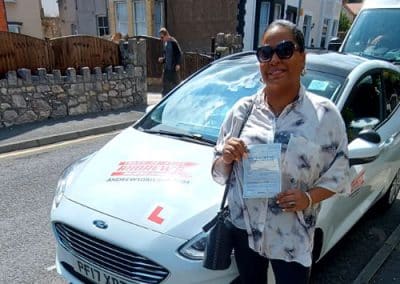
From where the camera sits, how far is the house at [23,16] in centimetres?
1622

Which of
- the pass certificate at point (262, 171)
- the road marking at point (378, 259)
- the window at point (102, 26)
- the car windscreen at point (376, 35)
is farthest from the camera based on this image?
the window at point (102, 26)

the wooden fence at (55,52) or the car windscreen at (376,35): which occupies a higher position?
the car windscreen at (376,35)

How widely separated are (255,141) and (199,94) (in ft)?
5.25

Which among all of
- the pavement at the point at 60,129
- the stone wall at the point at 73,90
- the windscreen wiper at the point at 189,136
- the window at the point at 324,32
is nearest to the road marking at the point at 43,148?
the pavement at the point at 60,129

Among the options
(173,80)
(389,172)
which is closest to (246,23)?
(173,80)

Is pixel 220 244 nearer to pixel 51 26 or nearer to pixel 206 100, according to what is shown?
pixel 206 100

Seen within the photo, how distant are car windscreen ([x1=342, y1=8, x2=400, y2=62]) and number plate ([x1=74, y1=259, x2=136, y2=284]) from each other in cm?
600

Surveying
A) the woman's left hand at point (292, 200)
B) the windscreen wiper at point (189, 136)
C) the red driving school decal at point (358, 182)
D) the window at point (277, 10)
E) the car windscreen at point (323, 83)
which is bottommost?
the red driving school decal at point (358, 182)

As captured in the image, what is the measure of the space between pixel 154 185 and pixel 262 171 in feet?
2.81

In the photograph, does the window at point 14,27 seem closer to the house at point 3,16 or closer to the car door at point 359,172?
the house at point 3,16

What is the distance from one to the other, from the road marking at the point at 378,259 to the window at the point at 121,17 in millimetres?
18050

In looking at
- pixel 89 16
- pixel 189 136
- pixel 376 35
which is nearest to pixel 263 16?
pixel 376 35

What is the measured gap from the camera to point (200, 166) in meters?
2.33

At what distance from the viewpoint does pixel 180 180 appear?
2.21m
